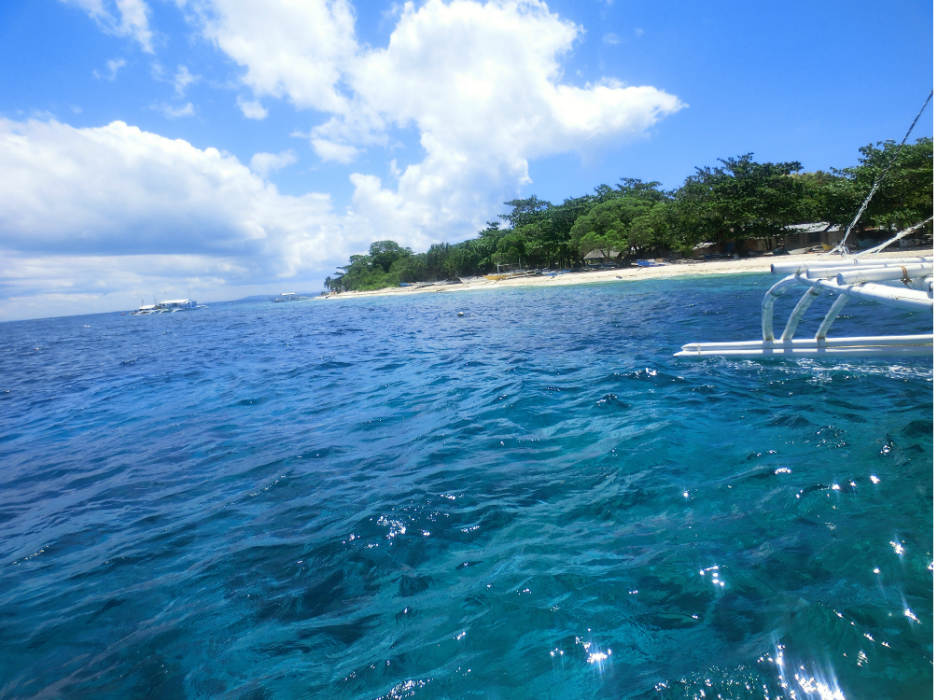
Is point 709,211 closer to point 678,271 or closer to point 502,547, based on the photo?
point 678,271

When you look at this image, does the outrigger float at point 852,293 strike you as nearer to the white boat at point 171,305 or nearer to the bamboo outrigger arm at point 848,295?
the bamboo outrigger arm at point 848,295

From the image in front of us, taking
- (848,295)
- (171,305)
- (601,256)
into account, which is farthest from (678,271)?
(171,305)

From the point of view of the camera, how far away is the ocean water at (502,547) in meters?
3.21

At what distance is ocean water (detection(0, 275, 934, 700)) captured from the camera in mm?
3213

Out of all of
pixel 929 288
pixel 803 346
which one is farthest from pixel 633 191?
pixel 929 288

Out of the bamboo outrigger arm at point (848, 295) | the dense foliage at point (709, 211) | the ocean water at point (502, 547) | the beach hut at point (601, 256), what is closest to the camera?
the ocean water at point (502, 547)

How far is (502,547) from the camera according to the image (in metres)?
4.58

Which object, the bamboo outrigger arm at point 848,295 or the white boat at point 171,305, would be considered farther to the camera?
the white boat at point 171,305

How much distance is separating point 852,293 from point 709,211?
163ft

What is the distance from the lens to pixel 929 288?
3.93 metres

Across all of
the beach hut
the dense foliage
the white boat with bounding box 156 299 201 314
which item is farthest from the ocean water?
the white boat with bounding box 156 299 201 314

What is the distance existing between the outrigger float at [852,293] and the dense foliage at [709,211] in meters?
18.7

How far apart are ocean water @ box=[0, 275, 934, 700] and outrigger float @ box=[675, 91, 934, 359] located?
0.47 meters

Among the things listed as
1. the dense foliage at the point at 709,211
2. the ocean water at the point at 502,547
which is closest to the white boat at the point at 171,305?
the dense foliage at the point at 709,211
